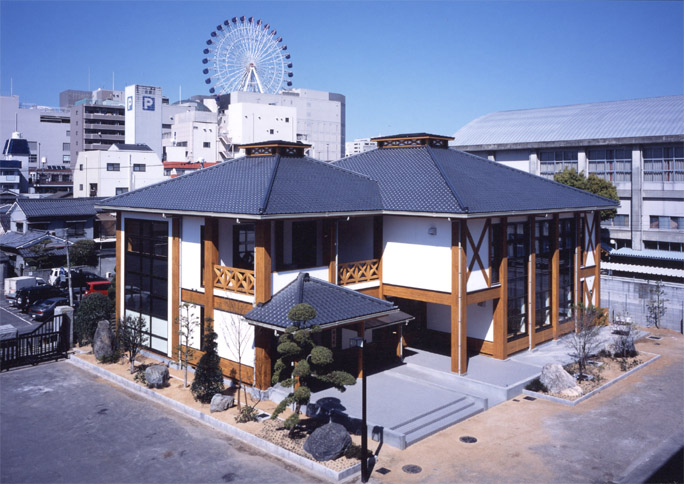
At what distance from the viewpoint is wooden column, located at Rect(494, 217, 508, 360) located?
20.7 meters

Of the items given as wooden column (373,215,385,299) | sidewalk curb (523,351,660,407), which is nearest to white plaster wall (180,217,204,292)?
wooden column (373,215,385,299)

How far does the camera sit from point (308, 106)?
4240 inches

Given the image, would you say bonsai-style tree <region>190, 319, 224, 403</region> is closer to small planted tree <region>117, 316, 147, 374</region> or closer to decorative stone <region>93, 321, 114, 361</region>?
small planted tree <region>117, 316, 147, 374</region>

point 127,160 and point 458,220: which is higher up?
point 127,160

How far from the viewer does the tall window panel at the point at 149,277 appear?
837 inches

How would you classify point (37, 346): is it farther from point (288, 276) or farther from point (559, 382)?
point (559, 382)

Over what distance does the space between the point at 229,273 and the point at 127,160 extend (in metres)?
46.0

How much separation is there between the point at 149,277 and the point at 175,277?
2.10 metres

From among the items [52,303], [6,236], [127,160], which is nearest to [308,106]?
[127,160]

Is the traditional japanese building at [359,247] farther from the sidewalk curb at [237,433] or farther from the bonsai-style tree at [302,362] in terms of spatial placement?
the sidewalk curb at [237,433]

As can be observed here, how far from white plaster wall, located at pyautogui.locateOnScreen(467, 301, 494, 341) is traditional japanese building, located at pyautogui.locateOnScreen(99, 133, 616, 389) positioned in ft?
0.20

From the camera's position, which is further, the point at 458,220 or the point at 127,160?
the point at 127,160

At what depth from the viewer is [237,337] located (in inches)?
714

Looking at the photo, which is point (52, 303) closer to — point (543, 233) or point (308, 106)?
point (543, 233)
